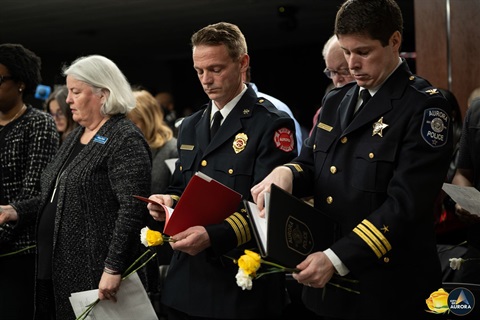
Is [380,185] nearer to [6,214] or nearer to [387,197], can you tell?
[387,197]

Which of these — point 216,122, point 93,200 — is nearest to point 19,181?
point 93,200

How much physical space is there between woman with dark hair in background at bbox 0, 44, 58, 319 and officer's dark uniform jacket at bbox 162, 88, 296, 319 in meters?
1.05

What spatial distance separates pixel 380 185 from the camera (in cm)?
208

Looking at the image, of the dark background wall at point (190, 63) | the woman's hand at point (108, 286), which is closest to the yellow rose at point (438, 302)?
the woman's hand at point (108, 286)

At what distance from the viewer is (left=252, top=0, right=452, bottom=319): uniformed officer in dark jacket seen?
2.01 metres

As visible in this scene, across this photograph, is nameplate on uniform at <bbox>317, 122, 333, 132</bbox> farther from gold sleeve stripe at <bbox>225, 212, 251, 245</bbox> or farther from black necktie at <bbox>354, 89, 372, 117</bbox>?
gold sleeve stripe at <bbox>225, 212, 251, 245</bbox>

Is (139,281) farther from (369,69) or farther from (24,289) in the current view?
(369,69)

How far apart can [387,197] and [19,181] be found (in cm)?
194

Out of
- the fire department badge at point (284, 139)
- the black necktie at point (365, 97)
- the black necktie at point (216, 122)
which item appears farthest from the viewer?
the black necktie at point (216, 122)

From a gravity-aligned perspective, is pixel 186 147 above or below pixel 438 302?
above

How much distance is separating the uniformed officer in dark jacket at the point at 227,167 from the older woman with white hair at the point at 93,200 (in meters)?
0.32

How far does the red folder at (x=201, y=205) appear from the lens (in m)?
2.28

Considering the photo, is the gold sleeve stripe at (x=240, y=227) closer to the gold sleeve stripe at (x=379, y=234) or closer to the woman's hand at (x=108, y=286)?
the gold sleeve stripe at (x=379, y=234)

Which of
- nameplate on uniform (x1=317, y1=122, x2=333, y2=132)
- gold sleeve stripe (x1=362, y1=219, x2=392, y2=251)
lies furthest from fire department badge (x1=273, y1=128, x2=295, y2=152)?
gold sleeve stripe (x1=362, y1=219, x2=392, y2=251)
